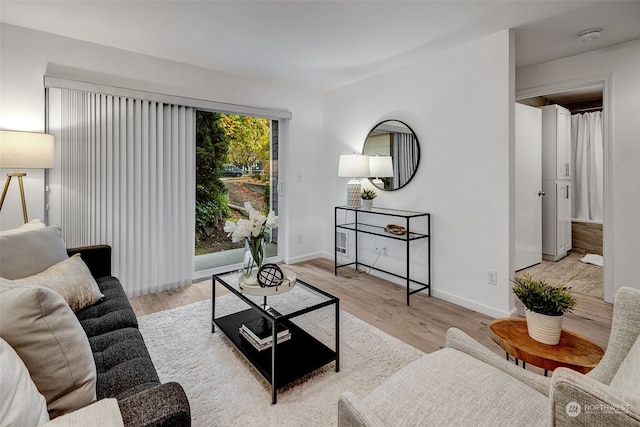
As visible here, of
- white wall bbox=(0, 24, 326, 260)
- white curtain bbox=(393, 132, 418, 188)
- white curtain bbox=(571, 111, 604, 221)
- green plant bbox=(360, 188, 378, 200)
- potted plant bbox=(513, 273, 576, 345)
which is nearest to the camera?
potted plant bbox=(513, 273, 576, 345)

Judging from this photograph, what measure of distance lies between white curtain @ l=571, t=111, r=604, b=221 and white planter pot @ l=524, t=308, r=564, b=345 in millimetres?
4840

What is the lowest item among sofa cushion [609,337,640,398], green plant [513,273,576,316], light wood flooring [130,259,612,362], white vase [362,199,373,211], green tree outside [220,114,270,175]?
light wood flooring [130,259,612,362]

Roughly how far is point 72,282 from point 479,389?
209 centimetres

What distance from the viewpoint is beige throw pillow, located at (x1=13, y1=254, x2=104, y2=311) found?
165 centimetres

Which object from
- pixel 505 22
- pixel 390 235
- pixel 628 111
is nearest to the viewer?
pixel 505 22

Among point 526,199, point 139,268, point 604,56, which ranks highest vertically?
point 604,56

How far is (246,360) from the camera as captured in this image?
2064 millimetres

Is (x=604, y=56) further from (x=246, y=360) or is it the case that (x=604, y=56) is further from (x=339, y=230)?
(x=246, y=360)

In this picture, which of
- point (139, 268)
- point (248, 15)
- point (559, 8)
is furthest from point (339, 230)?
point (559, 8)

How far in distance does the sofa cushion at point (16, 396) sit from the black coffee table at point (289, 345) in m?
1.00

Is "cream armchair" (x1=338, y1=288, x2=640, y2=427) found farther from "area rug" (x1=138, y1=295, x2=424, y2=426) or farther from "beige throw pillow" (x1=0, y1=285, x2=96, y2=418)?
"beige throw pillow" (x1=0, y1=285, x2=96, y2=418)

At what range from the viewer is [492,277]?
9.10 feet

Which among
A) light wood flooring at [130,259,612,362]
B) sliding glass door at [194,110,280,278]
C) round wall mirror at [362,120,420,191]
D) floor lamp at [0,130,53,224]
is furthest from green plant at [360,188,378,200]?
floor lamp at [0,130,53,224]

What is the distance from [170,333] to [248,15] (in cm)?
255
